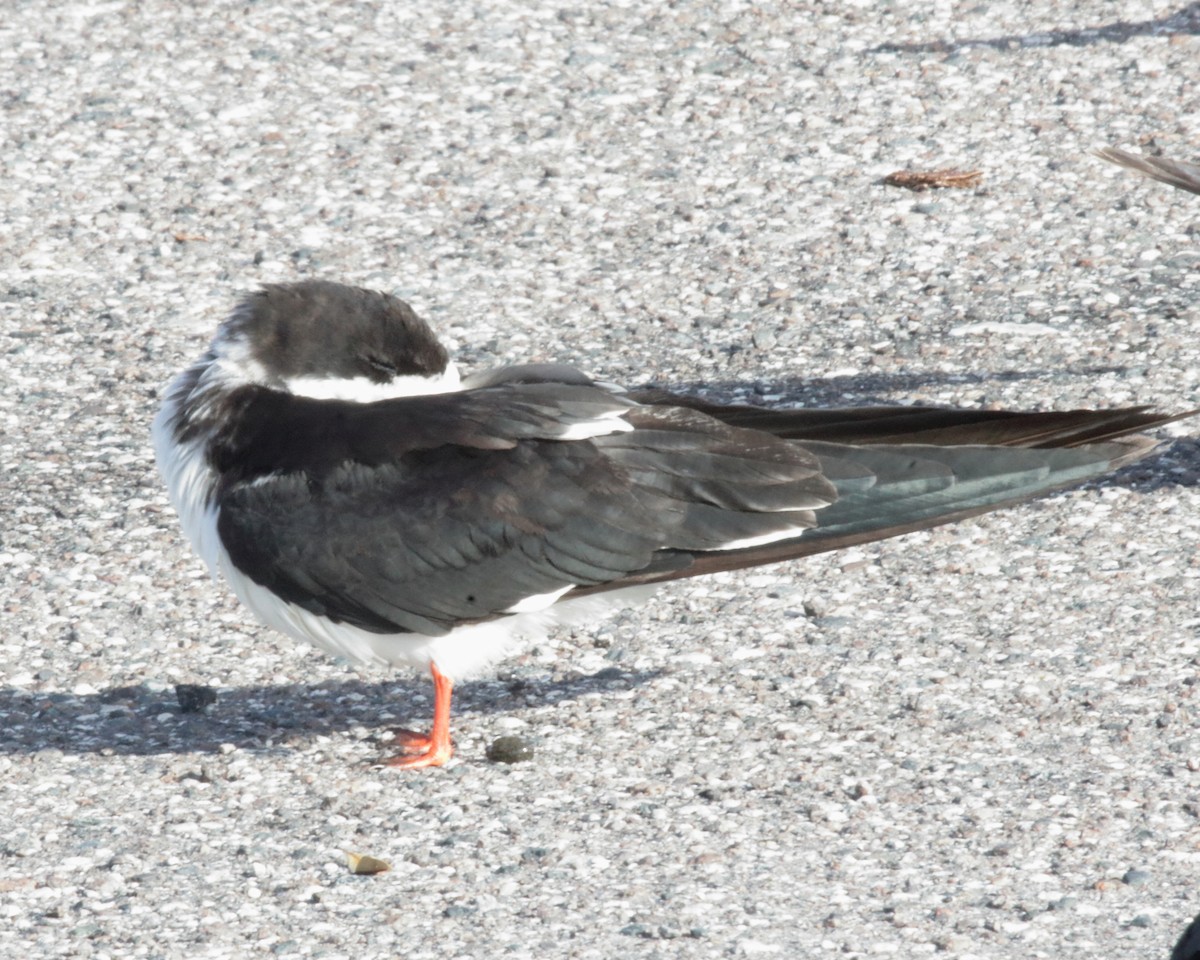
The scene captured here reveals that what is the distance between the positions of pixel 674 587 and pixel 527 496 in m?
1.21

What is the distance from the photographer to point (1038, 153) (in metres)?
8.72

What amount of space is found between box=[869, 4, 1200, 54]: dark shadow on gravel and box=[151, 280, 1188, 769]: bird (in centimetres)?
522

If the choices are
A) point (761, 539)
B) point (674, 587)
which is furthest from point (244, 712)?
point (761, 539)

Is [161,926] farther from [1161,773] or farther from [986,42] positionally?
[986,42]

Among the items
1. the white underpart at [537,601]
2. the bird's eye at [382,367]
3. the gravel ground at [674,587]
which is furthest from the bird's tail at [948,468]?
the bird's eye at [382,367]

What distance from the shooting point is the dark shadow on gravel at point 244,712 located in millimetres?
4984

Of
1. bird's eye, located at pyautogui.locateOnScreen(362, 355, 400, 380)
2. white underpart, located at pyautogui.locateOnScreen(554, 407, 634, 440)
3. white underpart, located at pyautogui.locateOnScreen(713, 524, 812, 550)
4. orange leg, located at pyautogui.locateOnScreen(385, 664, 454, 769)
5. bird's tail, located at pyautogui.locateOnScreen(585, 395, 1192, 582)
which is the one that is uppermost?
bird's eye, located at pyautogui.locateOnScreen(362, 355, 400, 380)

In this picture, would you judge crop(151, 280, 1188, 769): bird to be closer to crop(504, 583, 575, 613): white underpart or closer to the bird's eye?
crop(504, 583, 575, 613): white underpart

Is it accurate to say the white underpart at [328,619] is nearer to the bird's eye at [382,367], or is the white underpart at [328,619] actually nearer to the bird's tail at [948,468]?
the bird's eye at [382,367]

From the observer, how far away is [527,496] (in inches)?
186

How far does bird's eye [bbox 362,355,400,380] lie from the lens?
5098 mm

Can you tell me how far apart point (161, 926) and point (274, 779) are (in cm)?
74

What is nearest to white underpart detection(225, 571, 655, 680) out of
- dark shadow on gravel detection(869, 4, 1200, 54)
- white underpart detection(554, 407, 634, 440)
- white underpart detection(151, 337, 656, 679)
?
white underpart detection(151, 337, 656, 679)

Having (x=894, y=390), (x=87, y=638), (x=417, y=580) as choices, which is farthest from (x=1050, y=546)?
(x=87, y=638)
